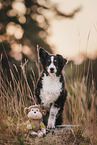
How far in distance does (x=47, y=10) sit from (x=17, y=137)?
295 inches

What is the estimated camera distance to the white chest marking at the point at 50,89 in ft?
12.5

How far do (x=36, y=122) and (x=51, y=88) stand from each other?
2.11ft

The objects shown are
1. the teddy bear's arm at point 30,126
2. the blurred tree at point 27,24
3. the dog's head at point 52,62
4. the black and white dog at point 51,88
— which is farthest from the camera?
the blurred tree at point 27,24

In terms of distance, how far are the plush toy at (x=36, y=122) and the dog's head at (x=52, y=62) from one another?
68 centimetres

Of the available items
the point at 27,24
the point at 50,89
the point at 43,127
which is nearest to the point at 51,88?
the point at 50,89

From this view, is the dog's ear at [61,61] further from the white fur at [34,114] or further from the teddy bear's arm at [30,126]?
the teddy bear's arm at [30,126]

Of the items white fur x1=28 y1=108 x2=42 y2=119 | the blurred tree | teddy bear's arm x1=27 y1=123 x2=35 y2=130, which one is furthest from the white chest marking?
the blurred tree

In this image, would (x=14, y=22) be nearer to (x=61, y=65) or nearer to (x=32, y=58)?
→ (x=32, y=58)

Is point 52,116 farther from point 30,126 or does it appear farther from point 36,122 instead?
point 30,126

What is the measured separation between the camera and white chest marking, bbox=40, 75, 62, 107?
3.82 m

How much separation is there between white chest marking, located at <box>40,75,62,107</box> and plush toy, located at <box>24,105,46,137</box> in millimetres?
227

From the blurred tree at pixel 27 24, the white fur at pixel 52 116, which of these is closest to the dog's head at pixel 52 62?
the white fur at pixel 52 116

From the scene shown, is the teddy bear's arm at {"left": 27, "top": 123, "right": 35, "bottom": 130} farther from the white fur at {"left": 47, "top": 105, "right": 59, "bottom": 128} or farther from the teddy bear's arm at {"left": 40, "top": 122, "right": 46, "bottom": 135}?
the white fur at {"left": 47, "top": 105, "right": 59, "bottom": 128}

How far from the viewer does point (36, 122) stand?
366 cm
